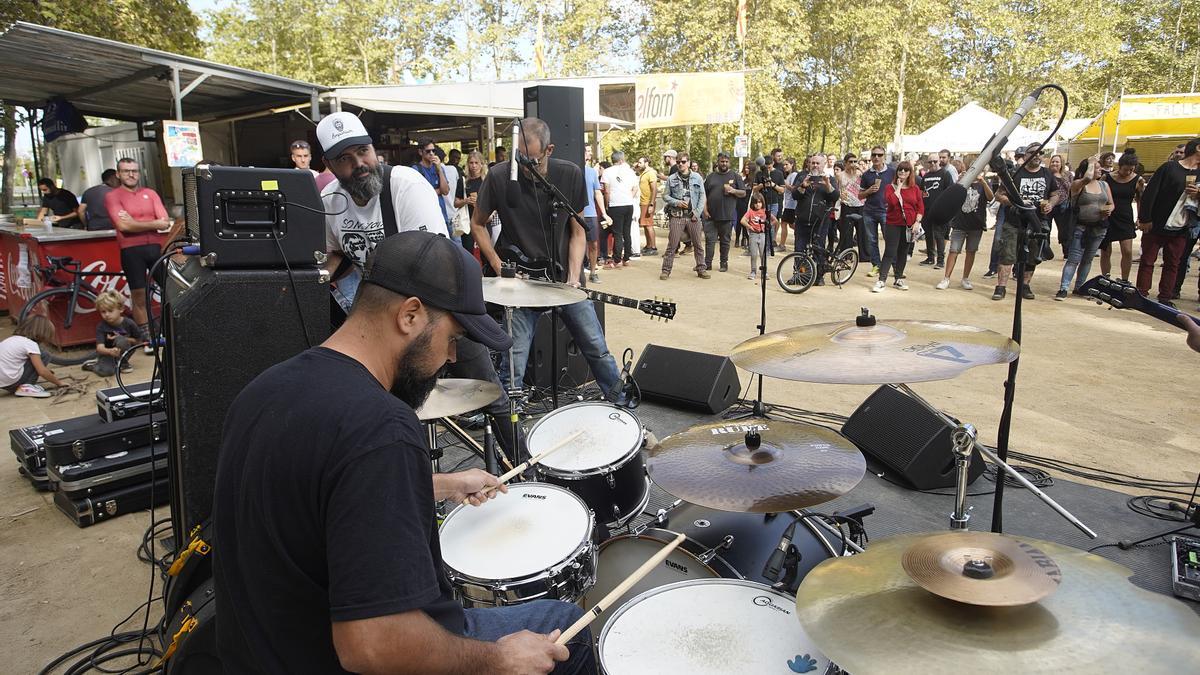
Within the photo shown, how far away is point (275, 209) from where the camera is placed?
2971 millimetres

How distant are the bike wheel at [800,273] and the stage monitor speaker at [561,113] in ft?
16.9

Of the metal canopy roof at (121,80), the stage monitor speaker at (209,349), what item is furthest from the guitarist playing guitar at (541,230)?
the metal canopy roof at (121,80)

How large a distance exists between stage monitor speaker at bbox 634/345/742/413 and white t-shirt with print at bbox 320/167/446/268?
2.24 metres

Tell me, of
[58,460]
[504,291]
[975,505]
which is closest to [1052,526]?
[975,505]

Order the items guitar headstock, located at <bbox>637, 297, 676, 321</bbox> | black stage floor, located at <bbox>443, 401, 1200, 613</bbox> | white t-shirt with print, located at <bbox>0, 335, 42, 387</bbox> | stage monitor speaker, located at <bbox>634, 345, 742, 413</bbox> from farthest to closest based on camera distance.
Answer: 1. white t-shirt with print, located at <bbox>0, 335, 42, 387</bbox>
2. stage monitor speaker, located at <bbox>634, 345, 742, 413</bbox>
3. guitar headstock, located at <bbox>637, 297, 676, 321</bbox>
4. black stage floor, located at <bbox>443, 401, 1200, 613</bbox>

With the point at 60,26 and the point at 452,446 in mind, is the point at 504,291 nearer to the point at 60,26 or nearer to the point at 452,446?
the point at 452,446

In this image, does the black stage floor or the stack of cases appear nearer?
the black stage floor

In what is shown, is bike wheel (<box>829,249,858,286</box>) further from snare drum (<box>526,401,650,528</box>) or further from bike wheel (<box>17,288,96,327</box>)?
bike wheel (<box>17,288,96,327</box>)

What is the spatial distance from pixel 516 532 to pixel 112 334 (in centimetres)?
695

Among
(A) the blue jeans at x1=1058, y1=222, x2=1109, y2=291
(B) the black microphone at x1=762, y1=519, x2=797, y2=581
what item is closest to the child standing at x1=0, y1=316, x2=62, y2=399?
(B) the black microphone at x1=762, y1=519, x2=797, y2=581

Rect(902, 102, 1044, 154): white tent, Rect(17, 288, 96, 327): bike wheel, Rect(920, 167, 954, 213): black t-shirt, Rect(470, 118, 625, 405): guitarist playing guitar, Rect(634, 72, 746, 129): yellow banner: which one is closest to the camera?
Rect(470, 118, 625, 405): guitarist playing guitar

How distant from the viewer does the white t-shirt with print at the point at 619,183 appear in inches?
516

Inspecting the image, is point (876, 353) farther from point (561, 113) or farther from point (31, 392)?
point (31, 392)

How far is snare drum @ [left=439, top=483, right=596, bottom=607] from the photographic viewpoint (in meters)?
2.11
